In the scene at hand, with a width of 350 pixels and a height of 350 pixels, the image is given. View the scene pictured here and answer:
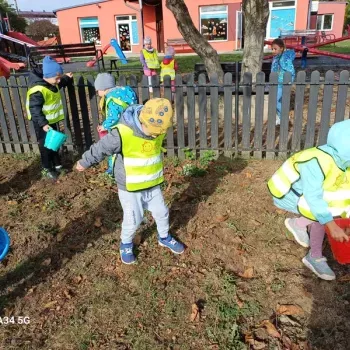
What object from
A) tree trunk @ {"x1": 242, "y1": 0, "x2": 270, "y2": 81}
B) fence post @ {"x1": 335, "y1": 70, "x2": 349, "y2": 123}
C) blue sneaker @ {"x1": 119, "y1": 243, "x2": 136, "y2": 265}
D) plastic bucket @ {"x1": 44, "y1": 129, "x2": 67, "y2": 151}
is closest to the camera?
blue sneaker @ {"x1": 119, "y1": 243, "x2": 136, "y2": 265}

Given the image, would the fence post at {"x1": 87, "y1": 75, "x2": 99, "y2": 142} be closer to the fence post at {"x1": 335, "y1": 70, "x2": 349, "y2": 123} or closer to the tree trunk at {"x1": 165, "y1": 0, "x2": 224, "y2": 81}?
the tree trunk at {"x1": 165, "y1": 0, "x2": 224, "y2": 81}

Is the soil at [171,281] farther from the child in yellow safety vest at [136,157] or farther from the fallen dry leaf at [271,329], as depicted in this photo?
the child in yellow safety vest at [136,157]

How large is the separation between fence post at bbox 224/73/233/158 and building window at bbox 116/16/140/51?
22063mm

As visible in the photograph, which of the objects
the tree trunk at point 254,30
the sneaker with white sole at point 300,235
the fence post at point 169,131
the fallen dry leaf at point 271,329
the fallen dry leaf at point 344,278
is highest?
the tree trunk at point 254,30

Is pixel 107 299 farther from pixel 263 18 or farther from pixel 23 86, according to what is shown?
pixel 263 18

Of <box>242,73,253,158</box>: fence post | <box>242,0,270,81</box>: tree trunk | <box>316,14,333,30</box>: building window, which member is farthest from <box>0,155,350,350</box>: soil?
<box>316,14,333,30</box>: building window

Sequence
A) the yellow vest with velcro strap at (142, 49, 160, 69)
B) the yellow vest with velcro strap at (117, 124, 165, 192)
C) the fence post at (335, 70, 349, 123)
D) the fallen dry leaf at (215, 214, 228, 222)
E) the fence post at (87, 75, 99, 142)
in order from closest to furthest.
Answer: the yellow vest with velcro strap at (117, 124, 165, 192)
the fallen dry leaf at (215, 214, 228, 222)
the fence post at (335, 70, 349, 123)
the fence post at (87, 75, 99, 142)
the yellow vest with velcro strap at (142, 49, 160, 69)

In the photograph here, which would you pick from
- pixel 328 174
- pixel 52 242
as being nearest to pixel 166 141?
pixel 52 242

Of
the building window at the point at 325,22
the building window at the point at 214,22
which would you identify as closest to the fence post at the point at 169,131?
the building window at the point at 214,22

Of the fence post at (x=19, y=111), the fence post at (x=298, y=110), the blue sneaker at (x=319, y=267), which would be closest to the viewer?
the blue sneaker at (x=319, y=267)

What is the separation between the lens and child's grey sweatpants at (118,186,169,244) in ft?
9.38

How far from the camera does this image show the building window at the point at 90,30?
2650 centimetres

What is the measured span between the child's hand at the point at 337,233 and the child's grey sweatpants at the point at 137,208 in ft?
4.22

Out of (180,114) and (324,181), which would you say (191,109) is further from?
(324,181)
